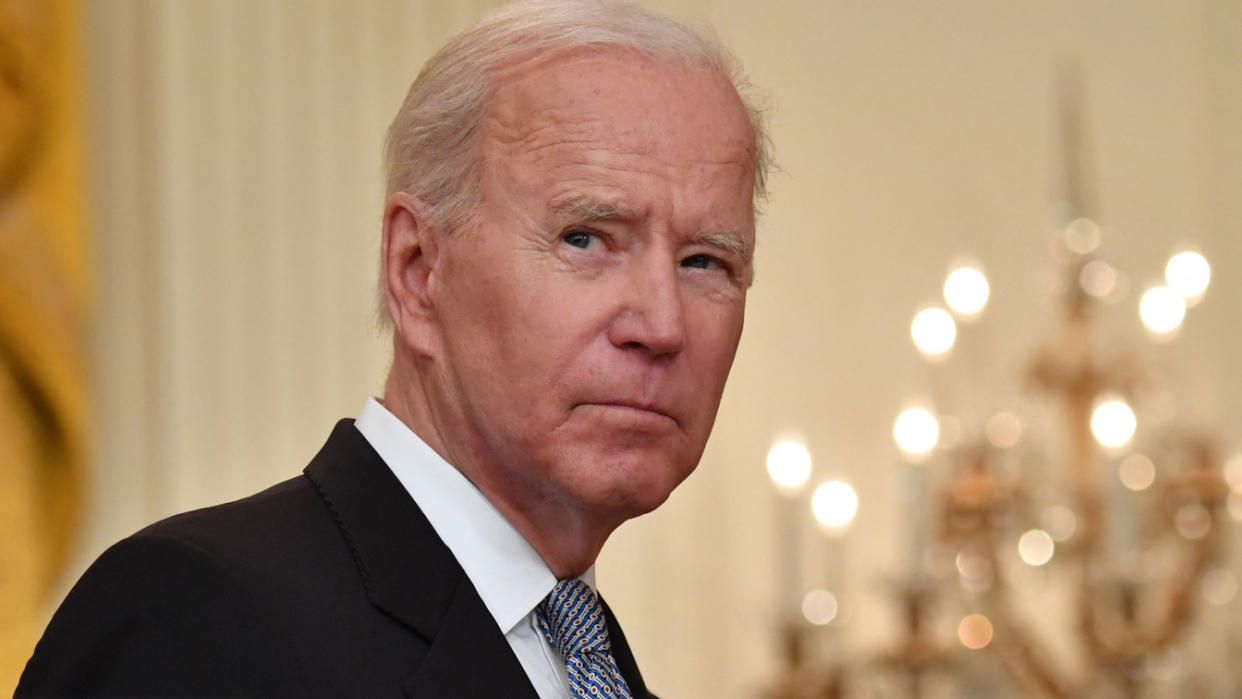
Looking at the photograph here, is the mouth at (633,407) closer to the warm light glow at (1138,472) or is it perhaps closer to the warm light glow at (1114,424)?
the warm light glow at (1114,424)

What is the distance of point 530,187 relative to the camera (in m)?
1.71

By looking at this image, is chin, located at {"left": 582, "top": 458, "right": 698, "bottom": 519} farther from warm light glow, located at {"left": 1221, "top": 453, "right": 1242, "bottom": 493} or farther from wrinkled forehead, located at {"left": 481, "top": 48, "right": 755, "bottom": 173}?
warm light glow, located at {"left": 1221, "top": 453, "right": 1242, "bottom": 493}

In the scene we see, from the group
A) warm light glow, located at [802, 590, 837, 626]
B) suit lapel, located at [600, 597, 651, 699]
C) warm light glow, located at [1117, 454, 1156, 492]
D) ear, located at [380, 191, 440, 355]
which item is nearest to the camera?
ear, located at [380, 191, 440, 355]

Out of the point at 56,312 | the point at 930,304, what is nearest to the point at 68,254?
the point at 56,312

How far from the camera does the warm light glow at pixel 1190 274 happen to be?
15.2ft

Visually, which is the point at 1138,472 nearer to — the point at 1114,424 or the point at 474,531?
the point at 1114,424

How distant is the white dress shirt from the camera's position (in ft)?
5.55

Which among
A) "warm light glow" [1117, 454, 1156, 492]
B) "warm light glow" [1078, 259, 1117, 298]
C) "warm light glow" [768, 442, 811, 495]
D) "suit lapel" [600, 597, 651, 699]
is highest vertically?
"warm light glow" [1078, 259, 1117, 298]

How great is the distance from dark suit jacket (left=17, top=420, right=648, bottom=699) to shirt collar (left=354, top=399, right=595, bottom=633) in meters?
0.03

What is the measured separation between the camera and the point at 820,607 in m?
4.99

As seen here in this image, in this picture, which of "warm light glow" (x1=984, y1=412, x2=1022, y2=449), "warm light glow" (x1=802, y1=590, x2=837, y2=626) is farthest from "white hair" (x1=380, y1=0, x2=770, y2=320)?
"warm light glow" (x1=802, y1=590, x2=837, y2=626)

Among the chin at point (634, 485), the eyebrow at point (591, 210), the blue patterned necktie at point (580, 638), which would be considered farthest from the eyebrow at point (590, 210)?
the blue patterned necktie at point (580, 638)

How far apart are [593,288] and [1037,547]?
341 cm

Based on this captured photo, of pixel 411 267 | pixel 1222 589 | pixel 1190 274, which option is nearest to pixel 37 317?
pixel 411 267
